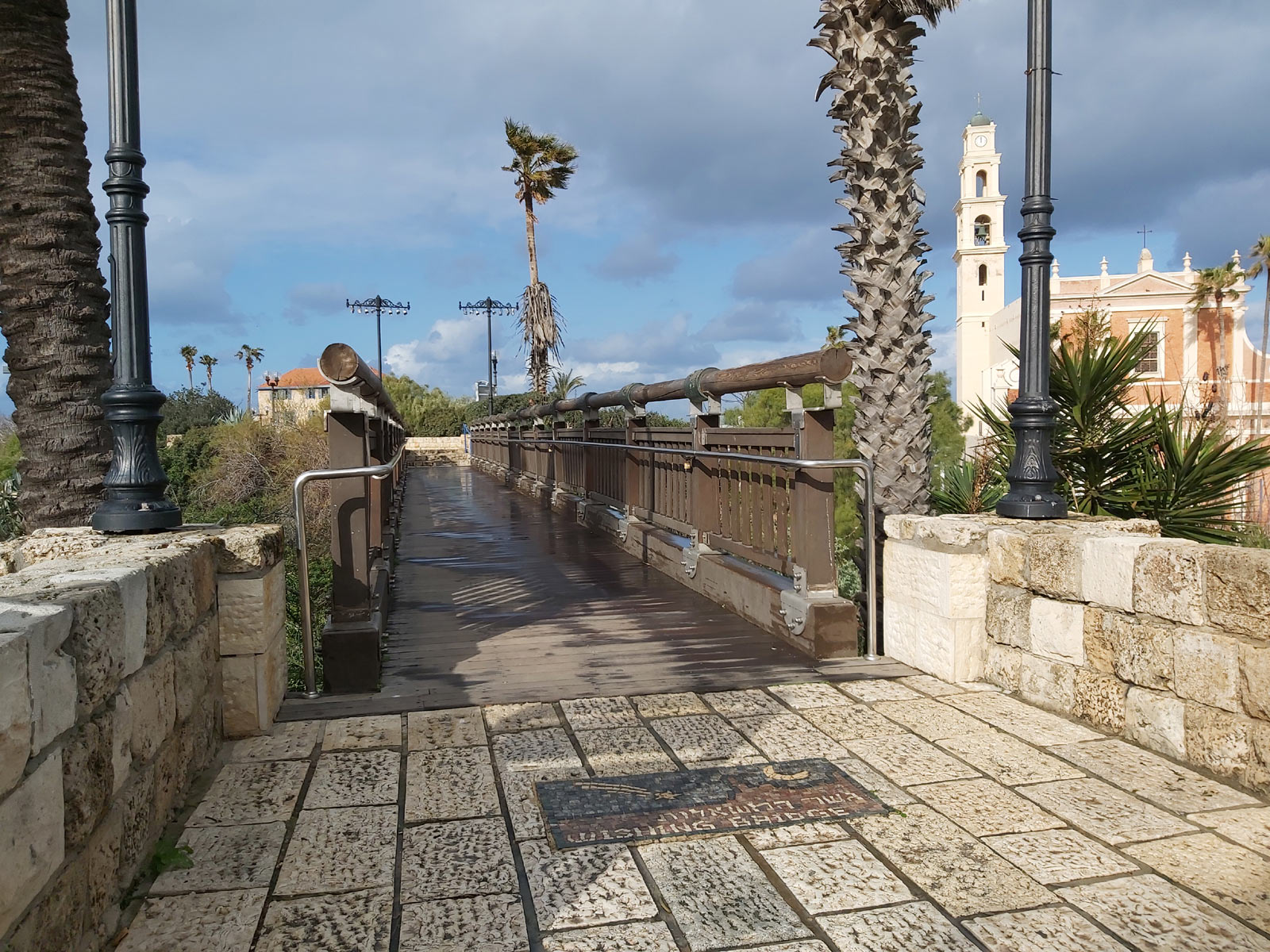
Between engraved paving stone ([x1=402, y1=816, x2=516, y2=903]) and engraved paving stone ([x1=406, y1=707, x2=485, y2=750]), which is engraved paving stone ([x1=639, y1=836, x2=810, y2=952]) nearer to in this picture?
engraved paving stone ([x1=402, y1=816, x2=516, y2=903])

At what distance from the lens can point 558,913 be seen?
239cm

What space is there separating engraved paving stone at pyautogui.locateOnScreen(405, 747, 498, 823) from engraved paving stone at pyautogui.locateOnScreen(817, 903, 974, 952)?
1208 millimetres

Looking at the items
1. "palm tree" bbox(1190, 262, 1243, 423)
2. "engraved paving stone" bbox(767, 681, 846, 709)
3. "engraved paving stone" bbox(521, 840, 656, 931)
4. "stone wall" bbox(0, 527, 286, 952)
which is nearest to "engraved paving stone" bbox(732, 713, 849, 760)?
"engraved paving stone" bbox(767, 681, 846, 709)

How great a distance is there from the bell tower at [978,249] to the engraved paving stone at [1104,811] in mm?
48428

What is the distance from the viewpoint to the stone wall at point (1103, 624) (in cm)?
311

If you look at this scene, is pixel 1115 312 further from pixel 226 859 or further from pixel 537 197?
pixel 226 859

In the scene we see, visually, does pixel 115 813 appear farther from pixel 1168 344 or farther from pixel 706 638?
pixel 1168 344

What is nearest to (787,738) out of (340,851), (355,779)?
(355,779)

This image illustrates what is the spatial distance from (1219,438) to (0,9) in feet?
25.3

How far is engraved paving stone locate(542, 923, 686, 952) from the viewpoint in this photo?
2234 millimetres

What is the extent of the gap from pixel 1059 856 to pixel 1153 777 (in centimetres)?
83

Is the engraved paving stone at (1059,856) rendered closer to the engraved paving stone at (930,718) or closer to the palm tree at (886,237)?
the engraved paving stone at (930,718)

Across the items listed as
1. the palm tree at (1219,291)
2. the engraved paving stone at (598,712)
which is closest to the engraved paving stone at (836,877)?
the engraved paving stone at (598,712)

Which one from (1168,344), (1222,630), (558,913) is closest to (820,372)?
(1222,630)
